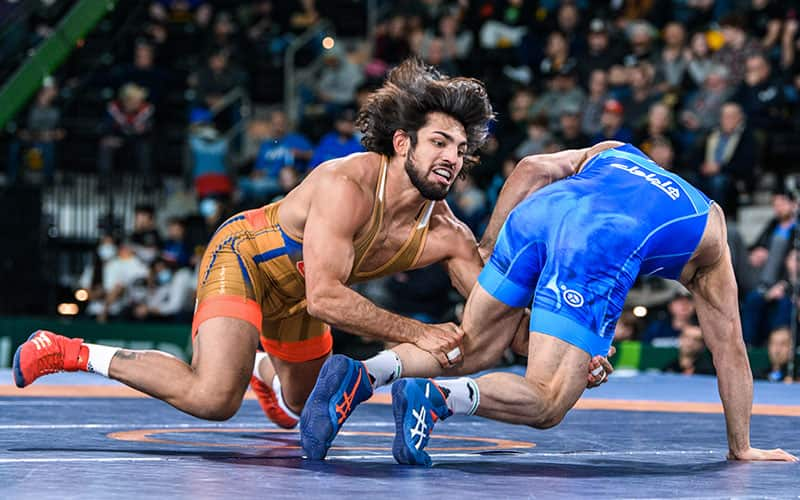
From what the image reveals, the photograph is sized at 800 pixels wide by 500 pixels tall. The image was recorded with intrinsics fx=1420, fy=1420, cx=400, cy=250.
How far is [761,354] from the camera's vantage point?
10.4 meters

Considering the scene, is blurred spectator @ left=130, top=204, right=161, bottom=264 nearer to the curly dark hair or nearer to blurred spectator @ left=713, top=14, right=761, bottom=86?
blurred spectator @ left=713, top=14, right=761, bottom=86

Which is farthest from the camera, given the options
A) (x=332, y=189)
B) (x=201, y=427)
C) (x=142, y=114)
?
(x=142, y=114)

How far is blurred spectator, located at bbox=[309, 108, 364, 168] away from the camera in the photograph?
41.5 feet

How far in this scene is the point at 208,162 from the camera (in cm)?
1403

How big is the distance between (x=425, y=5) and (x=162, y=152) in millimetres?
3644

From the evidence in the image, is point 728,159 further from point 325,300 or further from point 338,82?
point 325,300

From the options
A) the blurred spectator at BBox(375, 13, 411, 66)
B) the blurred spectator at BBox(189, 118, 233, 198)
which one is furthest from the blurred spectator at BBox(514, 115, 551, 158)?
the blurred spectator at BBox(189, 118, 233, 198)

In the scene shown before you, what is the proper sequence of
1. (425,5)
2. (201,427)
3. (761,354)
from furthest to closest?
1. (425,5)
2. (761,354)
3. (201,427)

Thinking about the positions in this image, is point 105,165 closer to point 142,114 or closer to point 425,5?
point 142,114

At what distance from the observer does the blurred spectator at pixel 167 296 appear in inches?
477

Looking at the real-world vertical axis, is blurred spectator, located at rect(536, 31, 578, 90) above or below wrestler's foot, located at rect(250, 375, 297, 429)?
above

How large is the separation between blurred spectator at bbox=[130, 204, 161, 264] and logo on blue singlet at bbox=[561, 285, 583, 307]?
8.61 metres

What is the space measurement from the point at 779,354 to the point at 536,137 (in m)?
3.36

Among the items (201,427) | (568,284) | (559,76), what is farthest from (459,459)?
(559,76)
